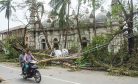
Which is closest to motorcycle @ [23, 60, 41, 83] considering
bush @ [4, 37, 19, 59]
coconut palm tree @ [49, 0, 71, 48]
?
bush @ [4, 37, 19, 59]

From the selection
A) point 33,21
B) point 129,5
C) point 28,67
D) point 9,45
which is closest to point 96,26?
point 33,21

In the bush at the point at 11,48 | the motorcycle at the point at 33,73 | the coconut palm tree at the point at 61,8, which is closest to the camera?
the motorcycle at the point at 33,73

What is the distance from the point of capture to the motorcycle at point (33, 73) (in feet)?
54.0

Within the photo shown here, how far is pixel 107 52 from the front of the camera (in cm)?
2423

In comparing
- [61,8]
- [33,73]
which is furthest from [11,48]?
[33,73]

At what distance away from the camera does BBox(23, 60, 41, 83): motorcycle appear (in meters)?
16.5

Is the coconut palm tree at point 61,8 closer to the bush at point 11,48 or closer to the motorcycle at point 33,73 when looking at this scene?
the bush at point 11,48

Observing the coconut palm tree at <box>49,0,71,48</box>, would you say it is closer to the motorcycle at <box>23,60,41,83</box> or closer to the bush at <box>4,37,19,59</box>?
the bush at <box>4,37,19,59</box>

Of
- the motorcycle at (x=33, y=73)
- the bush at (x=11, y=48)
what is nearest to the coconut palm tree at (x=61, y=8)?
the bush at (x=11, y=48)

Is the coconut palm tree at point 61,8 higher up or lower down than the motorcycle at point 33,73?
higher up

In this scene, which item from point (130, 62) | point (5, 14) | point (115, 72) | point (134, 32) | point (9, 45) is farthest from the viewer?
point (5, 14)

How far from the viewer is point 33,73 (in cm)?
1688

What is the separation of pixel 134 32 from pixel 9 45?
50.4 feet

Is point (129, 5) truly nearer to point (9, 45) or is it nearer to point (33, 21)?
point (9, 45)
